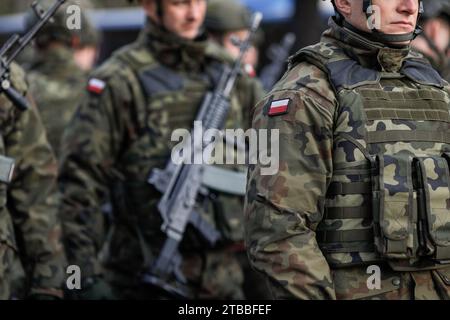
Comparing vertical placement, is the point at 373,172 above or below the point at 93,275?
above

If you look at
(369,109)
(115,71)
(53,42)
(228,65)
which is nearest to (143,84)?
(115,71)

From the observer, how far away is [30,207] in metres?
5.59

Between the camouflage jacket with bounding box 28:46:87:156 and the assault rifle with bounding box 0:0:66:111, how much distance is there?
12.5 feet

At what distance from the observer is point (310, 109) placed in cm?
405

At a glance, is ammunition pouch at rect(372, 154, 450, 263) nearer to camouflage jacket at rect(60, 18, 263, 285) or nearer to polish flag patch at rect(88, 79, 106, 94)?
camouflage jacket at rect(60, 18, 263, 285)

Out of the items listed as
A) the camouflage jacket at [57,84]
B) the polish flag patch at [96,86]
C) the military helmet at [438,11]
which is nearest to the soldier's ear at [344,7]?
the polish flag patch at [96,86]

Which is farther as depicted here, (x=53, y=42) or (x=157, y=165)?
(x=53, y=42)

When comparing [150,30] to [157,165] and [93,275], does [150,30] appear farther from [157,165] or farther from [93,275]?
[93,275]

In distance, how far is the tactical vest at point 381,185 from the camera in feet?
13.3

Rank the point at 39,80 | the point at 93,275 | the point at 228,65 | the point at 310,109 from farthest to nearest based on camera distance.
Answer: the point at 39,80 < the point at 228,65 < the point at 93,275 < the point at 310,109

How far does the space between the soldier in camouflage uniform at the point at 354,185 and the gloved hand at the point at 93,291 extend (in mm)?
2376

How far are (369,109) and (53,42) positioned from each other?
5.63 meters

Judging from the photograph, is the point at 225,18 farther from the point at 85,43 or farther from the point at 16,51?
the point at 16,51

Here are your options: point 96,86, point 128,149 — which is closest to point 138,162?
point 128,149
